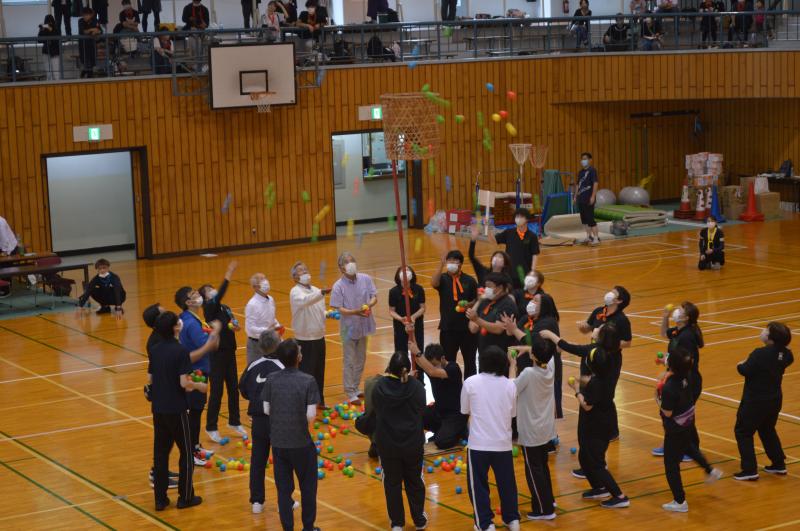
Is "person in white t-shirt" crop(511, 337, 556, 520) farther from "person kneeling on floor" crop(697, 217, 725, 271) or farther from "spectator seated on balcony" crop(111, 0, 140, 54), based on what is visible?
"spectator seated on balcony" crop(111, 0, 140, 54)

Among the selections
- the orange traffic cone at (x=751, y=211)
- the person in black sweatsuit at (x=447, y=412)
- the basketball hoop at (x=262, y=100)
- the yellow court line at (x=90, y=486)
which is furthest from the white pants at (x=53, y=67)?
the orange traffic cone at (x=751, y=211)

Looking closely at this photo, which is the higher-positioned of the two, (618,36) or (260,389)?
(618,36)

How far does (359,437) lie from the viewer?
11531 mm

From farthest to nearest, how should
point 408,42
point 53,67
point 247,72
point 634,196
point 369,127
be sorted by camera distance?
1. point 634,196
2. point 408,42
3. point 369,127
4. point 247,72
5. point 53,67

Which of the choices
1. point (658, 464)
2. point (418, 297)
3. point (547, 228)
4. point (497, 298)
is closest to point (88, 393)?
point (418, 297)

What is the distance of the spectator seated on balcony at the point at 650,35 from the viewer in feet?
90.2

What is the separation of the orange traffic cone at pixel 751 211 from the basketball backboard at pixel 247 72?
10.8 m

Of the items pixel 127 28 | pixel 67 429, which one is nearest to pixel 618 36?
pixel 127 28

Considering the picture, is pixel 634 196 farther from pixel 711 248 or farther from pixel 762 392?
pixel 762 392

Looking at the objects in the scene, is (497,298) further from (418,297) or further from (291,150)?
(291,150)

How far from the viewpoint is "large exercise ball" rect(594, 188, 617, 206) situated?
2795 centimetres

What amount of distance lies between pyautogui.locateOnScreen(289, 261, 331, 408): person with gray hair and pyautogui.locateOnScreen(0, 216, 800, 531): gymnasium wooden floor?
3.22 feet

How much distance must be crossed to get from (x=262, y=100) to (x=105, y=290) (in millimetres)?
7079

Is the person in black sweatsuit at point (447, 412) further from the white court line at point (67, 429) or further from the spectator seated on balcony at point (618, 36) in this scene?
the spectator seated on balcony at point (618, 36)
